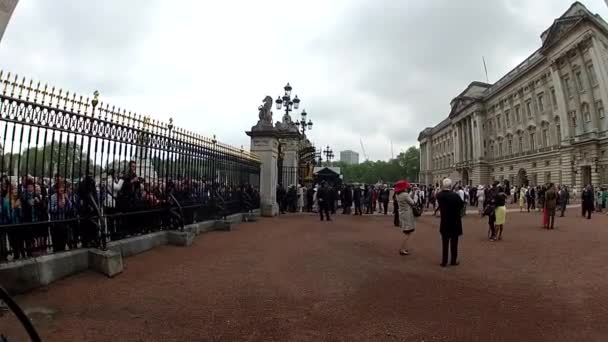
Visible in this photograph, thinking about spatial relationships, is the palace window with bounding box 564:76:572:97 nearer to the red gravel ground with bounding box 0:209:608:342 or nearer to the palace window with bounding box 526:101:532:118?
the palace window with bounding box 526:101:532:118

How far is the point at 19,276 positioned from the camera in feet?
16.4

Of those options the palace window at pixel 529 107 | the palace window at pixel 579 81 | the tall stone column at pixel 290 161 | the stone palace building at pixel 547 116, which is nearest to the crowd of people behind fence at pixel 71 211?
the tall stone column at pixel 290 161

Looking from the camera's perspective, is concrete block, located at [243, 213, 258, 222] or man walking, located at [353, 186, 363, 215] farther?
man walking, located at [353, 186, 363, 215]

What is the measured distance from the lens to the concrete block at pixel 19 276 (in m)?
4.85

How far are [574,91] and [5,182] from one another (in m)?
58.0

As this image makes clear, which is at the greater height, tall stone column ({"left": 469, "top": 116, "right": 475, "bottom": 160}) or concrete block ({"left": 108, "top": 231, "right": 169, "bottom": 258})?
tall stone column ({"left": 469, "top": 116, "right": 475, "bottom": 160})

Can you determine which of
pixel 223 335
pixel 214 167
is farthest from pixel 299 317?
pixel 214 167

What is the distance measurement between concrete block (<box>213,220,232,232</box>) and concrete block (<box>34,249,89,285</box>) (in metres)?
5.96

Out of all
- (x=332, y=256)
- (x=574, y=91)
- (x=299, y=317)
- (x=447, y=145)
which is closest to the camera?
(x=299, y=317)

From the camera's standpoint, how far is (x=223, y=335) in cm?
398

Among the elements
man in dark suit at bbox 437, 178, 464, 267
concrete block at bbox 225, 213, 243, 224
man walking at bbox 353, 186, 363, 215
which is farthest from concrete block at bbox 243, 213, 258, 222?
man in dark suit at bbox 437, 178, 464, 267

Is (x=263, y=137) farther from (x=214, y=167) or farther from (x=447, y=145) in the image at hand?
(x=447, y=145)

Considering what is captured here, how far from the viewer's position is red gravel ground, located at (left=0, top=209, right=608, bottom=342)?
13.5 ft

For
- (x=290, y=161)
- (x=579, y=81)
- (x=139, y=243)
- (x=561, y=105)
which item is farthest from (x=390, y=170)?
(x=139, y=243)
